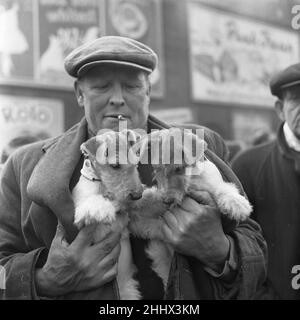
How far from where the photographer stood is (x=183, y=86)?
5.35 meters

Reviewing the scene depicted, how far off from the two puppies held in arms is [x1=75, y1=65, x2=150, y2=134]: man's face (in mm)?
156

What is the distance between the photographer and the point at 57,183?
6.10 ft

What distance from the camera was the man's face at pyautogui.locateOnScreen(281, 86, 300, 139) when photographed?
2670mm

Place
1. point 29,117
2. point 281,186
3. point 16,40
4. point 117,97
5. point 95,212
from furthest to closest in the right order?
1. point 29,117
2. point 16,40
3. point 281,186
4. point 117,97
5. point 95,212

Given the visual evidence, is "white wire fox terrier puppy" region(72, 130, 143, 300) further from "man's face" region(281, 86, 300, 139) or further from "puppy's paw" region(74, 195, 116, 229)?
"man's face" region(281, 86, 300, 139)

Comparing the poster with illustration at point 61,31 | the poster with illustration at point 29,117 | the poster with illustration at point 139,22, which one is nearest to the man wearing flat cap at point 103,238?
the poster with illustration at point 29,117

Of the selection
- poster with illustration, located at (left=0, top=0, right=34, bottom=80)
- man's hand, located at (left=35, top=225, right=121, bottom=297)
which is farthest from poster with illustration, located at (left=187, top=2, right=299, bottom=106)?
man's hand, located at (left=35, top=225, right=121, bottom=297)

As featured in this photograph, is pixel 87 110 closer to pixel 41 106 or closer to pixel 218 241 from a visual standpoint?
pixel 218 241

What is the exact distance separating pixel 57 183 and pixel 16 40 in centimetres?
213

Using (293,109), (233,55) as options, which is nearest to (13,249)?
(293,109)

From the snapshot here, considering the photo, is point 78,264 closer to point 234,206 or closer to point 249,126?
point 234,206

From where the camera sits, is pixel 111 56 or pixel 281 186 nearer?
pixel 111 56

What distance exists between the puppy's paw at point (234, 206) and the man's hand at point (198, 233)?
0.14 ft
